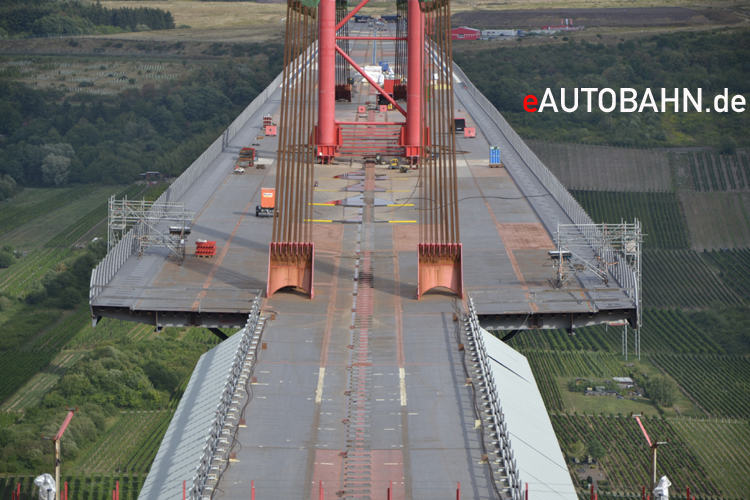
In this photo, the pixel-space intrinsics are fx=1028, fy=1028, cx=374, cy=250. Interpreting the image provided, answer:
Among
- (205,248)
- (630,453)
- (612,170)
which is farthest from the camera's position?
(612,170)

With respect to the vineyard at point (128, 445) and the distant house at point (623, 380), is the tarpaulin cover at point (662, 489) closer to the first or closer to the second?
the vineyard at point (128, 445)

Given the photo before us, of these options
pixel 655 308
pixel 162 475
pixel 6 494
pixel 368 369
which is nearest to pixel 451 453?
pixel 368 369

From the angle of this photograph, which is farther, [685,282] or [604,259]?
[685,282]

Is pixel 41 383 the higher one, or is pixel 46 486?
pixel 46 486

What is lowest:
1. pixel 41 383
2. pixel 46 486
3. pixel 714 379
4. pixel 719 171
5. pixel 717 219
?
pixel 714 379

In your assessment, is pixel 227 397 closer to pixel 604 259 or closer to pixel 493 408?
pixel 493 408

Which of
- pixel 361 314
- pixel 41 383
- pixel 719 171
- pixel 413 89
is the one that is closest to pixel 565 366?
pixel 413 89

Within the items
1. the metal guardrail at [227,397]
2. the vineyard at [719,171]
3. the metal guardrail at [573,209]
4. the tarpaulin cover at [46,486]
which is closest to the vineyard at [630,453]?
the metal guardrail at [573,209]
